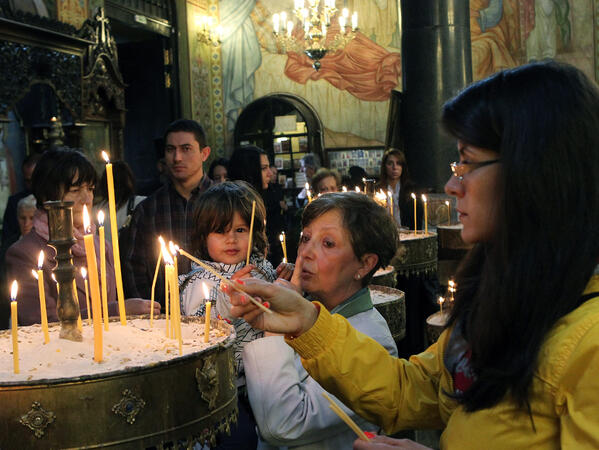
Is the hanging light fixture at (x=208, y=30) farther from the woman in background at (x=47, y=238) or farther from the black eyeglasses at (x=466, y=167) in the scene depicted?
the black eyeglasses at (x=466, y=167)

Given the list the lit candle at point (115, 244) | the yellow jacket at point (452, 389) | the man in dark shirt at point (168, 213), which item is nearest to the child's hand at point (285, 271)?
the lit candle at point (115, 244)

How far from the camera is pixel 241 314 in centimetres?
168

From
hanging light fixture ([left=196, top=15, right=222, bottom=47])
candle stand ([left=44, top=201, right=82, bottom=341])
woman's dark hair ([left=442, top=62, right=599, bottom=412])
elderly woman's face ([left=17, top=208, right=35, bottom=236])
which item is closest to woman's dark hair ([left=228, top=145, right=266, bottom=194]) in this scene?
elderly woman's face ([left=17, top=208, right=35, bottom=236])

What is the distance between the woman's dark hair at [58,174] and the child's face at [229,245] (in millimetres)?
569

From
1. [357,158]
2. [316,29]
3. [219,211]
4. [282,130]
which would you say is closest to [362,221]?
[219,211]

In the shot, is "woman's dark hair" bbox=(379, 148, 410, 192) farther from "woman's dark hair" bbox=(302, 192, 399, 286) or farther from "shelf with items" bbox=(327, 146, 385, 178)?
"shelf with items" bbox=(327, 146, 385, 178)

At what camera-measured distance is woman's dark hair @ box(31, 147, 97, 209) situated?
9.05 feet

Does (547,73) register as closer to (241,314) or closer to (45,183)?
(241,314)

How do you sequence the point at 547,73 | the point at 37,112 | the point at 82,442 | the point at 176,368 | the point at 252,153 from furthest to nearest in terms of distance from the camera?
the point at 37,112, the point at 252,153, the point at 176,368, the point at 82,442, the point at 547,73

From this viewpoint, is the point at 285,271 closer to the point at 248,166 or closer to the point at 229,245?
the point at 229,245

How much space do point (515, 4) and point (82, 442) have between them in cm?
1449

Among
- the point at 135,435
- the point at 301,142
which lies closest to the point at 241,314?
the point at 135,435

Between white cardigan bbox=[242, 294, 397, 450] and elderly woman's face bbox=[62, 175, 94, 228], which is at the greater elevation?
elderly woman's face bbox=[62, 175, 94, 228]

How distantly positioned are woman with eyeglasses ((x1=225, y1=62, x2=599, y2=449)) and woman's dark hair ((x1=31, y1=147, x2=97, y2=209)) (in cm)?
176
